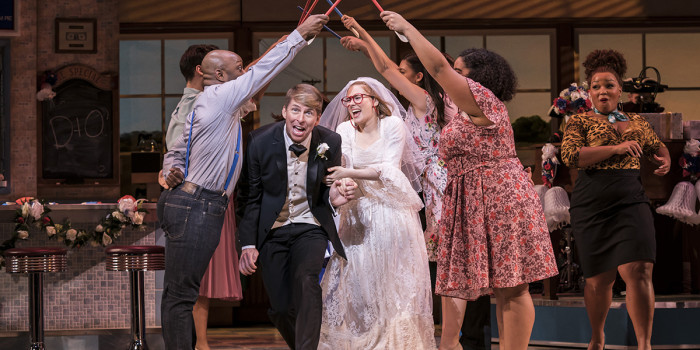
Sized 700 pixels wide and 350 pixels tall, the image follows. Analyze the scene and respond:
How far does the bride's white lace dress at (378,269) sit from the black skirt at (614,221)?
950 millimetres

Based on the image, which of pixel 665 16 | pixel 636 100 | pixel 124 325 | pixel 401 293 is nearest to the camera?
pixel 401 293

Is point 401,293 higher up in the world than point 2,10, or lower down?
lower down

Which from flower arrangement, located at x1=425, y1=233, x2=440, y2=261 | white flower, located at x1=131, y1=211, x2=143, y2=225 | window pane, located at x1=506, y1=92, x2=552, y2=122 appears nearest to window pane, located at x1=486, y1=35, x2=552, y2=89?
window pane, located at x1=506, y1=92, x2=552, y2=122

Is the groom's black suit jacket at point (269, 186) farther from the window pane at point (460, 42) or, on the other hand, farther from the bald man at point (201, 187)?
the window pane at point (460, 42)

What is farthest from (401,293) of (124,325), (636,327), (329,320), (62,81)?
(62,81)

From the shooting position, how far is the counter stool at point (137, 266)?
4.94m

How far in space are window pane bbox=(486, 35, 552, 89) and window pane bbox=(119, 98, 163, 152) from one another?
9.76 feet

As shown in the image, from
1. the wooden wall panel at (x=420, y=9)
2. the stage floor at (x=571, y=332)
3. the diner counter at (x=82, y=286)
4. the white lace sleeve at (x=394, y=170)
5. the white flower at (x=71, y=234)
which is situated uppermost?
the wooden wall panel at (x=420, y=9)

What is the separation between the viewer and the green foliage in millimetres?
7668

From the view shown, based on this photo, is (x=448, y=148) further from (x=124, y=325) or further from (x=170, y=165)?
(x=124, y=325)

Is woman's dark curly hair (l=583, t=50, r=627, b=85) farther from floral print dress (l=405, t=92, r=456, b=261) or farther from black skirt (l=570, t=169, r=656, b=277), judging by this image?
floral print dress (l=405, t=92, r=456, b=261)

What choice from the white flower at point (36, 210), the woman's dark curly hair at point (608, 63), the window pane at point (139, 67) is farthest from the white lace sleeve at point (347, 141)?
the window pane at point (139, 67)

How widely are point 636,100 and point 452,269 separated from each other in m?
2.96

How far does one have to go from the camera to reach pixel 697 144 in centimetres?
563
